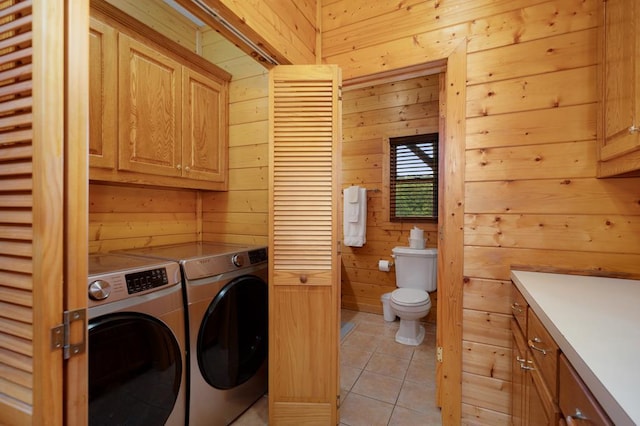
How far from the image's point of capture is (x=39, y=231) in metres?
0.57

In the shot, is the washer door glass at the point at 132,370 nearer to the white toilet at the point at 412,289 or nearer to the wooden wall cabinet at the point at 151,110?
the wooden wall cabinet at the point at 151,110

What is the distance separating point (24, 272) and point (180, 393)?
993 millimetres

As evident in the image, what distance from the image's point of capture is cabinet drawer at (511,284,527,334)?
1.12 m

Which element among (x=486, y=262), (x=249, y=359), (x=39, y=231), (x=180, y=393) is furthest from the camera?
(x=249, y=359)

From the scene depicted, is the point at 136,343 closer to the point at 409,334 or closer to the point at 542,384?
the point at 542,384

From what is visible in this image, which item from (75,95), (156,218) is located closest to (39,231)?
(75,95)

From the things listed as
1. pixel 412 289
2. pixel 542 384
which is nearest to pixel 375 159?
pixel 412 289

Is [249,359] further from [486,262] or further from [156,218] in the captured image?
[486,262]

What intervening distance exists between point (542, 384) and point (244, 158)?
2026 millimetres

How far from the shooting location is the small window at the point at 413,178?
9.50 ft

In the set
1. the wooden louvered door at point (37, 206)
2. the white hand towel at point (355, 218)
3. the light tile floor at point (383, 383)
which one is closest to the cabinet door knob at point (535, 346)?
the light tile floor at point (383, 383)

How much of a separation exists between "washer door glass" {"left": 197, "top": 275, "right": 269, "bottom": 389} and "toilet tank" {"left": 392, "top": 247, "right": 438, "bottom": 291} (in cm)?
154

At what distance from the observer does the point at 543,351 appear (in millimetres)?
852

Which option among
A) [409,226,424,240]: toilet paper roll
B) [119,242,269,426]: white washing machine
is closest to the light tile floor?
[119,242,269,426]: white washing machine
